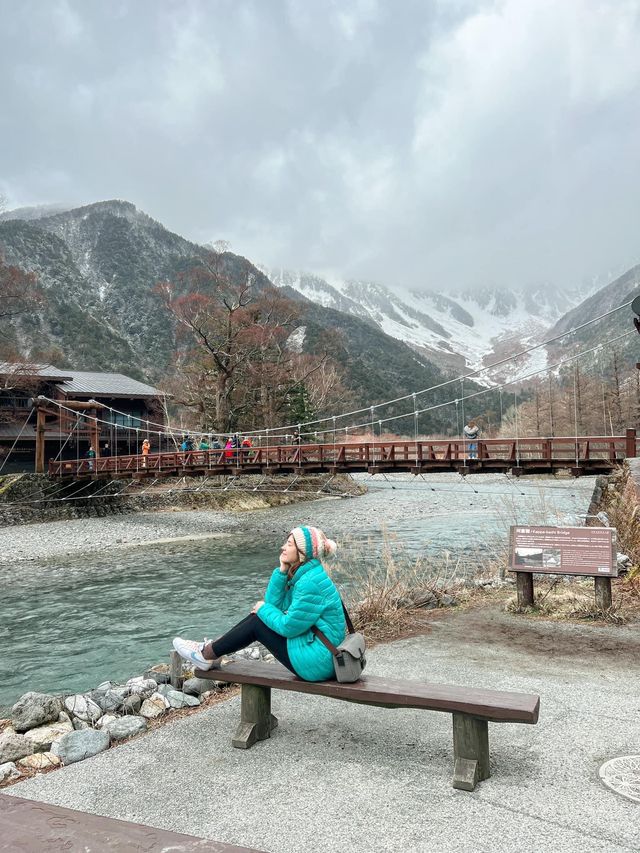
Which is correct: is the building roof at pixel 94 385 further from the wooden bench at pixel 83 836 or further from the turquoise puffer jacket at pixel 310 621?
the wooden bench at pixel 83 836

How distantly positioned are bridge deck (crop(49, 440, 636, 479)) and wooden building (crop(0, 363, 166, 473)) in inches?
76.6

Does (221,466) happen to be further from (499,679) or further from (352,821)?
(352,821)

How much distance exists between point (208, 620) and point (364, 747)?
5289 mm

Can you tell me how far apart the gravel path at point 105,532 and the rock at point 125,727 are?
452 inches

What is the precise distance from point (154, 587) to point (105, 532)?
8.15 m

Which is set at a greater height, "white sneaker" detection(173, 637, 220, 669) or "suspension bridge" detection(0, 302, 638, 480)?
"suspension bridge" detection(0, 302, 638, 480)

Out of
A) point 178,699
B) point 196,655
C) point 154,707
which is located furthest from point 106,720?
point 196,655

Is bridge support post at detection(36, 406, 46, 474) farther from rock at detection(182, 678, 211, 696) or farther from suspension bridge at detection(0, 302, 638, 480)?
rock at detection(182, 678, 211, 696)

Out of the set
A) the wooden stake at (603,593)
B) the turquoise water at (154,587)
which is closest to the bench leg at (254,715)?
the turquoise water at (154,587)

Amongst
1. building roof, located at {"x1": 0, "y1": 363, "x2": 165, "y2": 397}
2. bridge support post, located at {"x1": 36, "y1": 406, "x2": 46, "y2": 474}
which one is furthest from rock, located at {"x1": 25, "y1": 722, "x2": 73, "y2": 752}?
building roof, located at {"x1": 0, "y1": 363, "x2": 165, "y2": 397}

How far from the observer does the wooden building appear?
24438 mm

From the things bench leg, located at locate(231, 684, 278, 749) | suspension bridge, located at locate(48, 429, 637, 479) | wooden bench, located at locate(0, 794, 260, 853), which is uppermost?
A: suspension bridge, located at locate(48, 429, 637, 479)

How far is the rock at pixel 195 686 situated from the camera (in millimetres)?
4230

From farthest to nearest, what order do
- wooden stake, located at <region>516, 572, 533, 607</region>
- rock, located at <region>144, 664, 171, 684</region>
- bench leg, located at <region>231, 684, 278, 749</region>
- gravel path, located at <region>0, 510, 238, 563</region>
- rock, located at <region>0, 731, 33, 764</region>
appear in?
gravel path, located at <region>0, 510, 238, 563</region>, wooden stake, located at <region>516, 572, 533, 607</region>, rock, located at <region>144, 664, 171, 684</region>, rock, located at <region>0, 731, 33, 764</region>, bench leg, located at <region>231, 684, 278, 749</region>
